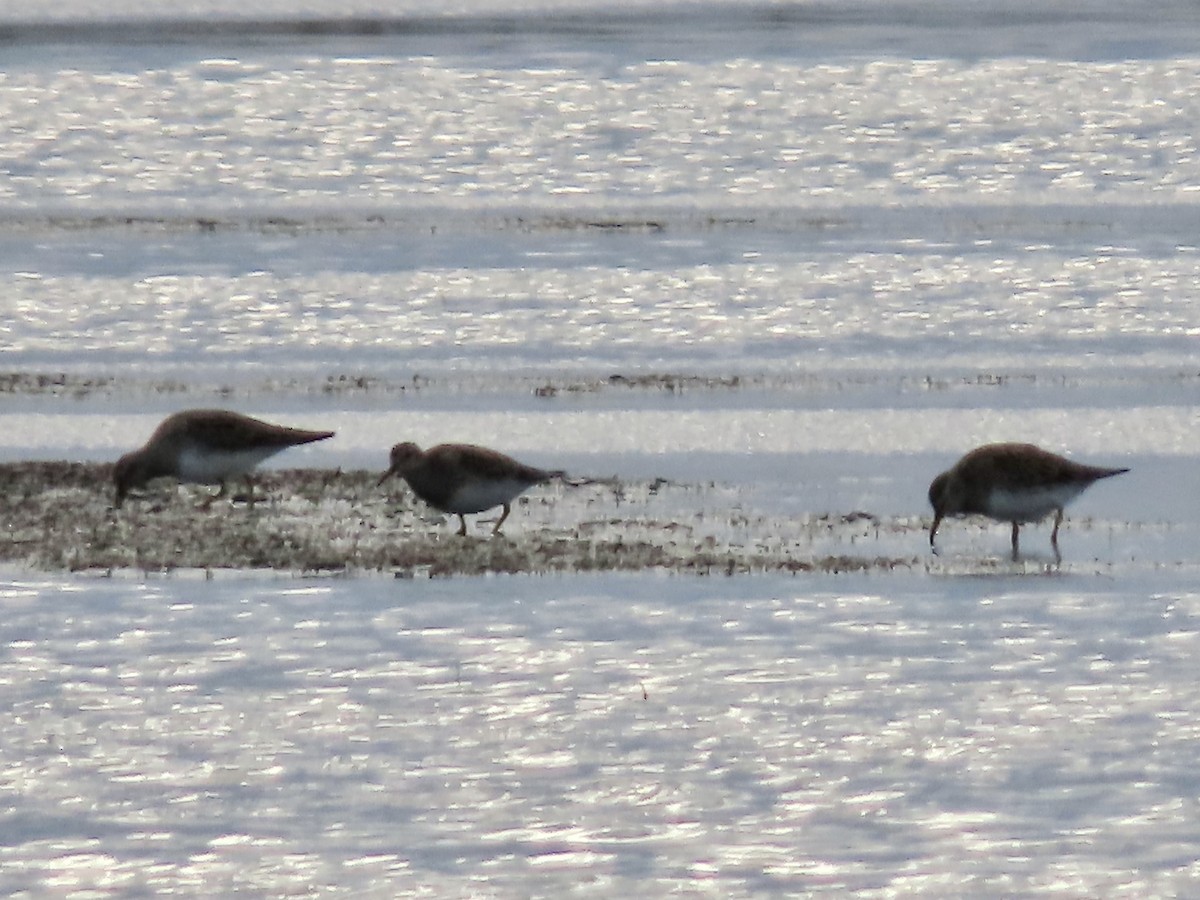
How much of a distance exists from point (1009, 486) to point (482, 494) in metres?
2.55

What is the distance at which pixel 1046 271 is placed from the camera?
2195 centimetres

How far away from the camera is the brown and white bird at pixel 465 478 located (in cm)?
1251

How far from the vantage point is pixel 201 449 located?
44.0 ft

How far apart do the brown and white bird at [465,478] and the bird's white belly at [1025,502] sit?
2.25 m

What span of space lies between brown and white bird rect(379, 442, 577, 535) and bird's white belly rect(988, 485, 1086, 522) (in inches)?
88.7

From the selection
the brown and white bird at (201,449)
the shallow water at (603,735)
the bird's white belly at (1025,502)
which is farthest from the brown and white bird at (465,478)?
the bird's white belly at (1025,502)

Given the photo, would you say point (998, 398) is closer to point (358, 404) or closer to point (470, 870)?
point (358, 404)

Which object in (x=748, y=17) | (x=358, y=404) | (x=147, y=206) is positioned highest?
(x=748, y=17)

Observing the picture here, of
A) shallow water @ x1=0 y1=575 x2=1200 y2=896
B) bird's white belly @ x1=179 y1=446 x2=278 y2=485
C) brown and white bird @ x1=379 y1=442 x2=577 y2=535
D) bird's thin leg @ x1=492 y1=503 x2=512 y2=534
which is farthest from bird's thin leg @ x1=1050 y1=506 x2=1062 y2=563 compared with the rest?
bird's white belly @ x1=179 y1=446 x2=278 y2=485

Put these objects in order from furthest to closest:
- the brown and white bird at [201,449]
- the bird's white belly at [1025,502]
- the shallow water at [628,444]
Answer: the brown and white bird at [201,449] < the bird's white belly at [1025,502] < the shallow water at [628,444]

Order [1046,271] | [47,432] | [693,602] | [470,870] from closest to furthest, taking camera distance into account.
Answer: [470,870] → [693,602] → [47,432] → [1046,271]

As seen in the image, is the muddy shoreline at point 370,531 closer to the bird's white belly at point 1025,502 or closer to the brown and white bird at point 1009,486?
the brown and white bird at point 1009,486

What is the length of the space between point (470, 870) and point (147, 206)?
20354 mm

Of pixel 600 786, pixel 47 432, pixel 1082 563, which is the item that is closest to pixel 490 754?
pixel 600 786
